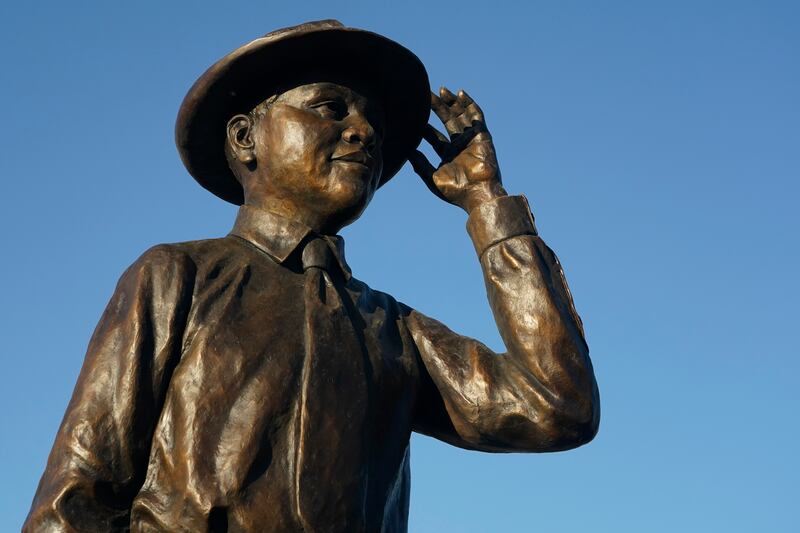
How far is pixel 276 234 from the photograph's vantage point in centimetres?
588

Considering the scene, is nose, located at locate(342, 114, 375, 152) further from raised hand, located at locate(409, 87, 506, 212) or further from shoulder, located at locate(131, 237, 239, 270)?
shoulder, located at locate(131, 237, 239, 270)

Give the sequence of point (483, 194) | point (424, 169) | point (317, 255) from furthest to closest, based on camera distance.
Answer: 1. point (424, 169)
2. point (483, 194)
3. point (317, 255)

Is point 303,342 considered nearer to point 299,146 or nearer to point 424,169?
point 299,146

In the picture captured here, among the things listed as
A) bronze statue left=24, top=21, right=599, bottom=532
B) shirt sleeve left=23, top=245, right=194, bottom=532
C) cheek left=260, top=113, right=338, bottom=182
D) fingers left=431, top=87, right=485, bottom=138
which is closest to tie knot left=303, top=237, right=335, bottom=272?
bronze statue left=24, top=21, right=599, bottom=532

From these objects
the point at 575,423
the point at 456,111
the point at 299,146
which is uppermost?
the point at 456,111

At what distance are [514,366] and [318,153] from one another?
1.23 meters

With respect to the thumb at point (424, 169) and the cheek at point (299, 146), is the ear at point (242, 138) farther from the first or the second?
the thumb at point (424, 169)

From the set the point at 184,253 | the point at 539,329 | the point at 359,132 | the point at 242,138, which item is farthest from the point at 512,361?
the point at 242,138

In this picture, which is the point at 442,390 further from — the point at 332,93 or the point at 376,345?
the point at 332,93

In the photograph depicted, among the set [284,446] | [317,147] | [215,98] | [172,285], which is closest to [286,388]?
[284,446]

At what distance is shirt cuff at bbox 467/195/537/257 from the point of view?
6.09 metres

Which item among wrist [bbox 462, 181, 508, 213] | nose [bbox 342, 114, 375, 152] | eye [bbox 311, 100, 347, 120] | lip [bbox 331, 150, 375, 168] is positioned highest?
eye [bbox 311, 100, 347, 120]

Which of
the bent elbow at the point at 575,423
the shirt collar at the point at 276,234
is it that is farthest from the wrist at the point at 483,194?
the bent elbow at the point at 575,423

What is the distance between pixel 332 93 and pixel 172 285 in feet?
3.90
